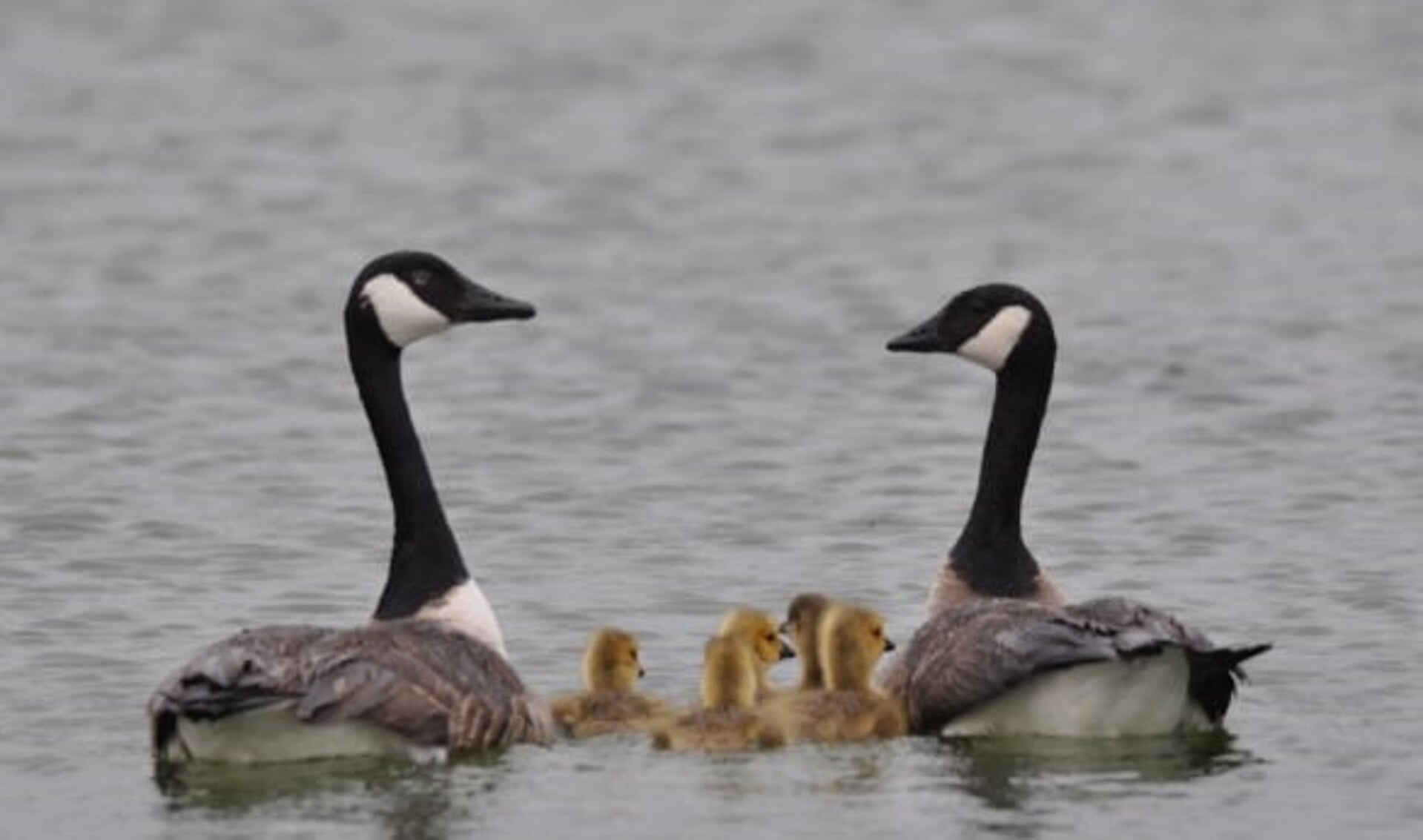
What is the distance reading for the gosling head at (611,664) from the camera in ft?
42.3


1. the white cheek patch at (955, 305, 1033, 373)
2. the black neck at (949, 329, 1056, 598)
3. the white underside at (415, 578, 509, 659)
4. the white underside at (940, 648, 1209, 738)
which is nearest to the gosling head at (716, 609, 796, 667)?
the white underside at (940, 648, 1209, 738)

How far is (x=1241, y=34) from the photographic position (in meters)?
35.3

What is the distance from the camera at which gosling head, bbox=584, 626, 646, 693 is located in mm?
12883

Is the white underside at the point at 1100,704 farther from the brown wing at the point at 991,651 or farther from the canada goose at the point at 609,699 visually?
the canada goose at the point at 609,699

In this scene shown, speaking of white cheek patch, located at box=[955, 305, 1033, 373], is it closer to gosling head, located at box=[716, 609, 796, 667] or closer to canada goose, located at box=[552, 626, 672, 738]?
gosling head, located at box=[716, 609, 796, 667]

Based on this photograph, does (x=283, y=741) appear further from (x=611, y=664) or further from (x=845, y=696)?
(x=845, y=696)

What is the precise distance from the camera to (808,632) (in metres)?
13.0

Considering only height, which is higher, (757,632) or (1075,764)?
(757,632)

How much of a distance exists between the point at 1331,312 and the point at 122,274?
774 centimetres

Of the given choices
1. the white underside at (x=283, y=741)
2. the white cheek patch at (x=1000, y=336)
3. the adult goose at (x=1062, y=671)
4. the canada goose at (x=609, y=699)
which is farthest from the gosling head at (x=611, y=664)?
the white cheek patch at (x=1000, y=336)

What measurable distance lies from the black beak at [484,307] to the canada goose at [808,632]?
1497 millimetres

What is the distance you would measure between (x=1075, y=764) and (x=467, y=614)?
2.31 metres

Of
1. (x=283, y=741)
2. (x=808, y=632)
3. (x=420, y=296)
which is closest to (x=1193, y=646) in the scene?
(x=808, y=632)

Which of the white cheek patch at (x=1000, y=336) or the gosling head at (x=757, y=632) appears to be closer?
the gosling head at (x=757, y=632)
